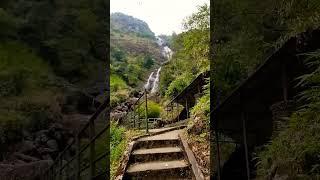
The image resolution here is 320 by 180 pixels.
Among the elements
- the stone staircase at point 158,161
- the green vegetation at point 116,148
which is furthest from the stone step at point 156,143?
the green vegetation at point 116,148

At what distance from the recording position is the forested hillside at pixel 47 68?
20.5ft

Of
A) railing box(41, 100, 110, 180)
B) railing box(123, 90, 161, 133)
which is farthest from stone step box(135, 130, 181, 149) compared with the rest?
railing box(123, 90, 161, 133)

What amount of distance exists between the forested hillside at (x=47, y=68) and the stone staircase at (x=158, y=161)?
1.75m

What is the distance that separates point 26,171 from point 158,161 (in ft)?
6.69

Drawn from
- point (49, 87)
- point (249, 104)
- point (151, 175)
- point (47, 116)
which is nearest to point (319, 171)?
point (249, 104)

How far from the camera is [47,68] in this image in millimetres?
7809

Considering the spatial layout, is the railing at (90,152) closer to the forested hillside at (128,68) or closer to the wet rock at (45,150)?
the wet rock at (45,150)

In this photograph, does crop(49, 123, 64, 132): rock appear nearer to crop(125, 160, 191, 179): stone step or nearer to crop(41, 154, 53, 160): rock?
crop(41, 154, 53, 160): rock

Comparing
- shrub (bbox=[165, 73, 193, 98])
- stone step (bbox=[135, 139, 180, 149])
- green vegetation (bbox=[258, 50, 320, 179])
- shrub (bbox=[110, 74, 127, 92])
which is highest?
shrub (bbox=[110, 74, 127, 92])

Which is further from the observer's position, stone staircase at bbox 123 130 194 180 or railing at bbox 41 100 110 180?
stone staircase at bbox 123 130 194 180

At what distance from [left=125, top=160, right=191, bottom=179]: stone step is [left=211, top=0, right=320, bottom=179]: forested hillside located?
130 centimetres

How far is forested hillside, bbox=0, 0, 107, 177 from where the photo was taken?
6238mm

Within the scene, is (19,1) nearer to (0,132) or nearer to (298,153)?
(0,132)

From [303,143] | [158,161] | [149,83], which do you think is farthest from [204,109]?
[149,83]
